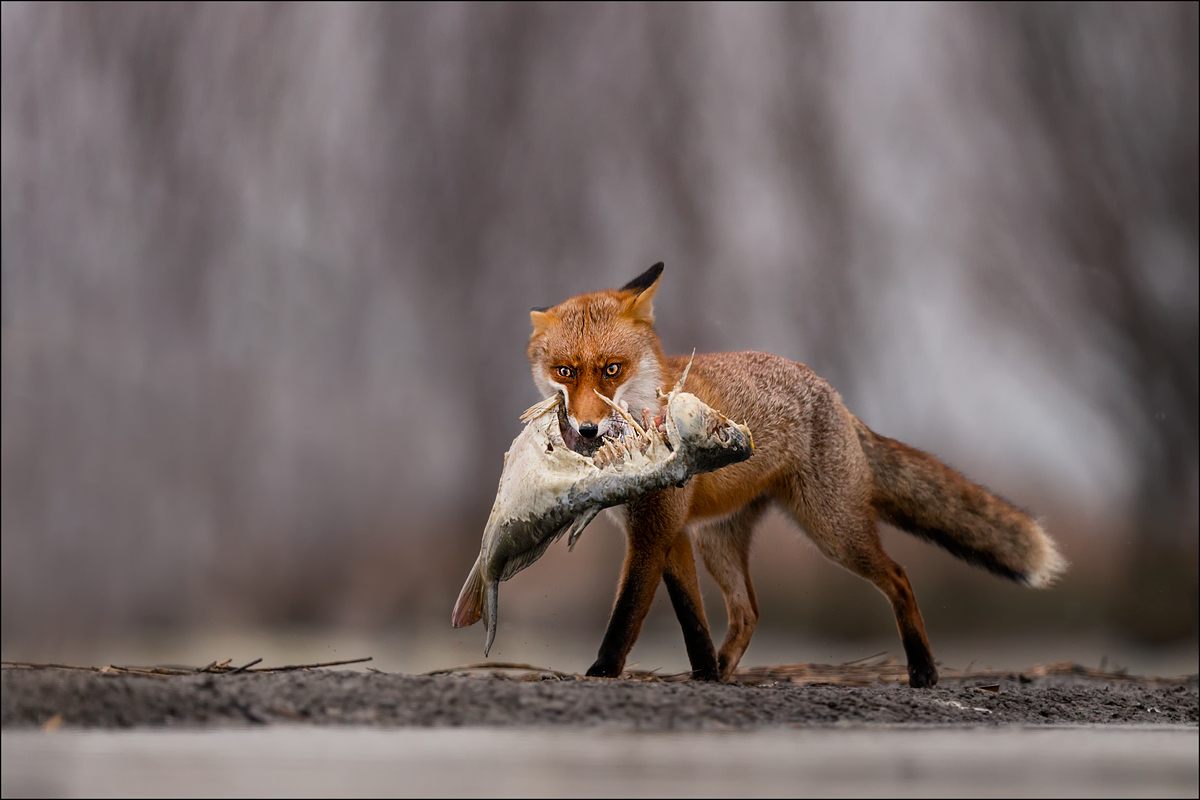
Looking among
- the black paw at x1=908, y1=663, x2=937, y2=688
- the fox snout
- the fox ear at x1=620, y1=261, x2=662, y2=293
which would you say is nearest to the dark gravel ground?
the fox snout

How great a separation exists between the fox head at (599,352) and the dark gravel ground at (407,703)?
2.70 feet

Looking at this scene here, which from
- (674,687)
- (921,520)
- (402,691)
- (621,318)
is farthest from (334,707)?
(921,520)

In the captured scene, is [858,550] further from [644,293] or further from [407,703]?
[407,703]

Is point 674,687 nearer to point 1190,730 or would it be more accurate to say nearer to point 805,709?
point 805,709

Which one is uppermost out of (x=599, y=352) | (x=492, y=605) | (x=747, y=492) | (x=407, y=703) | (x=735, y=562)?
(x=599, y=352)

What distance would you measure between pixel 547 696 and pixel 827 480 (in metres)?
1.93

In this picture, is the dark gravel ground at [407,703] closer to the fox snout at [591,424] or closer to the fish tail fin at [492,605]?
the fish tail fin at [492,605]

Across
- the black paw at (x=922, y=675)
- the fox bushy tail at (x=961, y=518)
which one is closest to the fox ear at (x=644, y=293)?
the fox bushy tail at (x=961, y=518)

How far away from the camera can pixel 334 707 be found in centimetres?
169

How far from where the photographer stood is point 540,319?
3.07m

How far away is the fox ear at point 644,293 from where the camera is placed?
3057 mm

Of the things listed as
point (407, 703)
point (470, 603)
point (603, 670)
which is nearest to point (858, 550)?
point (603, 670)

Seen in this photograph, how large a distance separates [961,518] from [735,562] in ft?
2.98

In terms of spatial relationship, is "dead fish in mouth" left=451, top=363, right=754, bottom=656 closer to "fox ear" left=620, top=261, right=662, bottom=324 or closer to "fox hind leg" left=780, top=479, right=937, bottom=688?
"fox ear" left=620, top=261, right=662, bottom=324
